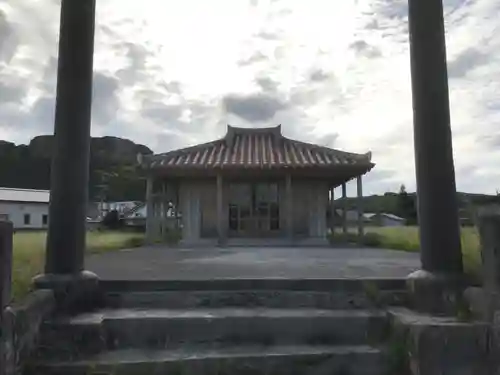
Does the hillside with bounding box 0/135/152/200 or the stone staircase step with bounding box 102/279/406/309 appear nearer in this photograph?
the stone staircase step with bounding box 102/279/406/309

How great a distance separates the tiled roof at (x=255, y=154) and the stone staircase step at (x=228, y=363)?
10225mm

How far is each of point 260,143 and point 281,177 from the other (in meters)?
1.95

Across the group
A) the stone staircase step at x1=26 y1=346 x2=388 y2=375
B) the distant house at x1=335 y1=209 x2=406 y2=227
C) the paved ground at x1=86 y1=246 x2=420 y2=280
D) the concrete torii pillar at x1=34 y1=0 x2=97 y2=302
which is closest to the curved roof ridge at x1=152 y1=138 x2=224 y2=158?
the distant house at x1=335 y1=209 x2=406 y2=227

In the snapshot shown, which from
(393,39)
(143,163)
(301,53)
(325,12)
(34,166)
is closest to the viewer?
(393,39)

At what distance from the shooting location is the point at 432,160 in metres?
3.43

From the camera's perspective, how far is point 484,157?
8242 mm

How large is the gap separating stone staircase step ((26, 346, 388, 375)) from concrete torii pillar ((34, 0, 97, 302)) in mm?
856

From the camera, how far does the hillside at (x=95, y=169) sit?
94.5ft

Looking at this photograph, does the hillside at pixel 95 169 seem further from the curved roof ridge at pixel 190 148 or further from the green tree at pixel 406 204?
the green tree at pixel 406 204

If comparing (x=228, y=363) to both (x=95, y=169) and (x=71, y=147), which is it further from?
(x=95, y=169)

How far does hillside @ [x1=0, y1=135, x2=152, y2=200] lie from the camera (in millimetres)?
28806

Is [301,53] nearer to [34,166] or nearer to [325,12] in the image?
[325,12]

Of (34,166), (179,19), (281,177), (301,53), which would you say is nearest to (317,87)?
(301,53)

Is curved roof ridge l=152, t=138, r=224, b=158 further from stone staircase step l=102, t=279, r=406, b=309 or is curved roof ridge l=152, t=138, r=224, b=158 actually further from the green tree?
the green tree
